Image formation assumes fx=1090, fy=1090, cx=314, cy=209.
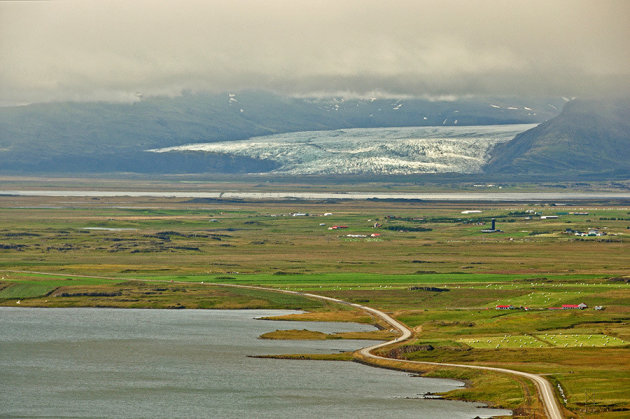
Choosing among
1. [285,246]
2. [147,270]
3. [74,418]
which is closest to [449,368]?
A: [74,418]

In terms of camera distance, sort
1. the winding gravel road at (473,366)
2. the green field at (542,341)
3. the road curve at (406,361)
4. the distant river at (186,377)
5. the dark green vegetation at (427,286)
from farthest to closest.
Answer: the green field at (542,341), the dark green vegetation at (427,286), the distant river at (186,377), the road curve at (406,361), the winding gravel road at (473,366)

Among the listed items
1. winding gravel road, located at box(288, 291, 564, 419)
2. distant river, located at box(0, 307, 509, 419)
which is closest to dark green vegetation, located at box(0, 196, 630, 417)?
winding gravel road, located at box(288, 291, 564, 419)

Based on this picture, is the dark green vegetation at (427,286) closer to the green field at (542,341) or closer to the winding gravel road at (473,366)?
the green field at (542,341)

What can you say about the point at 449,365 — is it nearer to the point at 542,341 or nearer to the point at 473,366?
the point at 473,366

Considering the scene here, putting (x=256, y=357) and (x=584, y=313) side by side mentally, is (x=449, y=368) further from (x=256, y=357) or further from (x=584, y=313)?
(x=584, y=313)

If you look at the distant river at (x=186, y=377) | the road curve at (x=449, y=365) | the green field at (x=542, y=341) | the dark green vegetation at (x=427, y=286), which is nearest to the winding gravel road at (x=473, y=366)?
the road curve at (x=449, y=365)

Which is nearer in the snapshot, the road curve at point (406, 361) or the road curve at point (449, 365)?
the road curve at point (449, 365)
